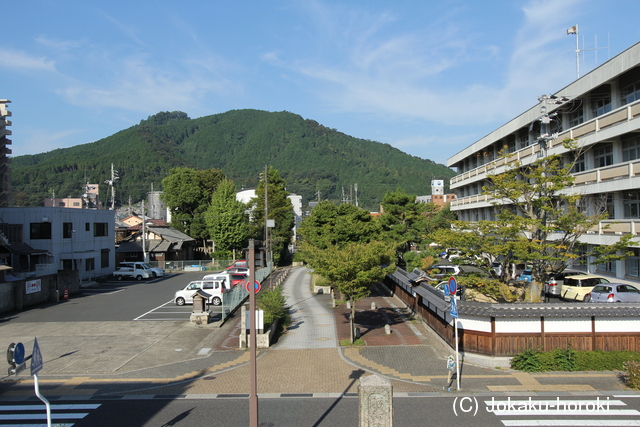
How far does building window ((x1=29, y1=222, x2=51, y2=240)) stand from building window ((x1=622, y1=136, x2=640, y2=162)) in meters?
41.1

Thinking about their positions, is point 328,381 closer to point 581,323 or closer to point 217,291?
point 581,323

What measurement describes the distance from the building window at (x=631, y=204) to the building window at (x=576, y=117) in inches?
246

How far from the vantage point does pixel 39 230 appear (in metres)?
36.2

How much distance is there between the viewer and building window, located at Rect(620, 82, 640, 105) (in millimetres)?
22594

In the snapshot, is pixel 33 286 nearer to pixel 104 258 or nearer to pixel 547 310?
pixel 104 258

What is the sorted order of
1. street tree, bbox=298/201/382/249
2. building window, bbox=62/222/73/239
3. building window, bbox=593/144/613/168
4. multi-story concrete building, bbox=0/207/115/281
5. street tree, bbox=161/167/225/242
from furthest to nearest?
1. street tree, bbox=161/167/225/242
2. building window, bbox=62/222/73/239
3. multi-story concrete building, bbox=0/207/115/281
4. street tree, bbox=298/201/382/249
5. building window, bbox=593/144/613/168

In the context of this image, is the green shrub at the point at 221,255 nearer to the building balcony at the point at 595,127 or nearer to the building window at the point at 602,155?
the building balcony at the point at 595,127

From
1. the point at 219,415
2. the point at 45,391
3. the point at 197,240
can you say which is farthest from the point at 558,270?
the point at 197,240

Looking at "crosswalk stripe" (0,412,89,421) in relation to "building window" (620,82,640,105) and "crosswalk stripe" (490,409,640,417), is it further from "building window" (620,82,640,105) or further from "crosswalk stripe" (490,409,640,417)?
Result: "building window" (620,82,640,105)

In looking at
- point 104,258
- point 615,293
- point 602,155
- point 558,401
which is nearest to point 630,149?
point 602,155

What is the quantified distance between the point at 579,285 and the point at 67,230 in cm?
3891

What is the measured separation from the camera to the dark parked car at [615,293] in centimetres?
2023

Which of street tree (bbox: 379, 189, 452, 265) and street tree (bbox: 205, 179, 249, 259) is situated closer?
street tree (bbox: 379, 189, 452, 265)

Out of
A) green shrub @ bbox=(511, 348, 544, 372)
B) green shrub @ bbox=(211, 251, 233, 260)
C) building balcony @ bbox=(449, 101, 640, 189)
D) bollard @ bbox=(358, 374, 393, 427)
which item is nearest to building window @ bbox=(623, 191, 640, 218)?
building balcony @ bbox=(449, 101, 640, 189)
